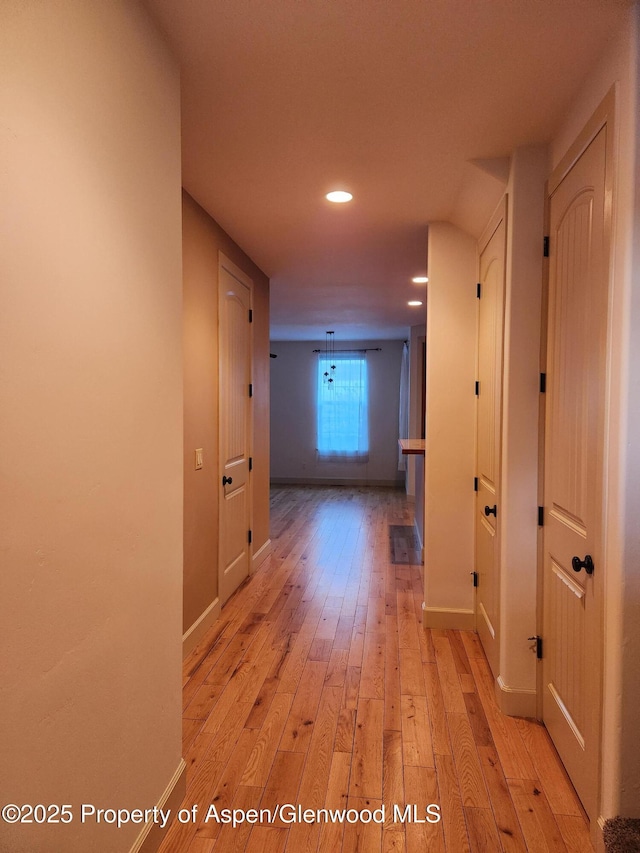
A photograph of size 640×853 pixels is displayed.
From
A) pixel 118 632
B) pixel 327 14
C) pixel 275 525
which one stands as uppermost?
pixel 327 14

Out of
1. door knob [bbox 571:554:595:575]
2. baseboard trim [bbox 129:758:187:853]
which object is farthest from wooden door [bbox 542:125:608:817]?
baseboard trim [bbox 129:758:187:853]

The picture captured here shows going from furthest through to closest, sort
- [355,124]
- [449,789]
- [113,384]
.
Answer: [355,124]
[449,789]
[113,384]

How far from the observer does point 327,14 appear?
1508 mm

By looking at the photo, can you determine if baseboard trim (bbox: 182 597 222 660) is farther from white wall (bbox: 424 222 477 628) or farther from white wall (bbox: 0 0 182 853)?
white wall (bbox: 424 222 477 628)

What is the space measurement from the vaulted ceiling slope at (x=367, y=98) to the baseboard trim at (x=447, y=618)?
238cm

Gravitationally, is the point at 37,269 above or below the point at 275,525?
above

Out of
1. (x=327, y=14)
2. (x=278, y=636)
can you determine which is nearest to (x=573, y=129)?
(x=327, y=14)

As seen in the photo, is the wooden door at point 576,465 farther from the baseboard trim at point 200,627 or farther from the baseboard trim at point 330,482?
the baseboard trim at point 330,482

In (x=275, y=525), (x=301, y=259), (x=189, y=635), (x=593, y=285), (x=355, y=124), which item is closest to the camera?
(x=593, y=285)

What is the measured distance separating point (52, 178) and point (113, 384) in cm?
49

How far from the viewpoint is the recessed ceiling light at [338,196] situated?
2.78 meters

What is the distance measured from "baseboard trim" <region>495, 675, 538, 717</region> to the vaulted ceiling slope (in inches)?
92.6

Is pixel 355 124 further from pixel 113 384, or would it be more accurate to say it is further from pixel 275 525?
pixel 275 525

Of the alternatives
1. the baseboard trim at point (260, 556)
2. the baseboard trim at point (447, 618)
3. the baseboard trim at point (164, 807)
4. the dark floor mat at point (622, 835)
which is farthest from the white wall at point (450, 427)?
the baseboard trim at point (164, 807)
